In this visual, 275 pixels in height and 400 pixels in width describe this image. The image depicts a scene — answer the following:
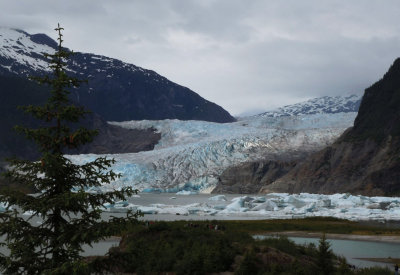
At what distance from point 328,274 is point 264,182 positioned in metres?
130

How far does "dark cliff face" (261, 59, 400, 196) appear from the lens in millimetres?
112625

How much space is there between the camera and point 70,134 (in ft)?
36.9

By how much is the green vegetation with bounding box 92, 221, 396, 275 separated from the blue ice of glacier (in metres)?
104

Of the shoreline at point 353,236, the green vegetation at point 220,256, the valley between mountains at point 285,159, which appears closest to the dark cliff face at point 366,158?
the valley between mountains at point 285,159

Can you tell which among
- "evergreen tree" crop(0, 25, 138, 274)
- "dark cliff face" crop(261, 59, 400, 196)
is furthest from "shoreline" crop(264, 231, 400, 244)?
"dark cliff face" crop(261, 59, 400, 196)

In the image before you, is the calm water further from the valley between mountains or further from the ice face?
the valley between mountains

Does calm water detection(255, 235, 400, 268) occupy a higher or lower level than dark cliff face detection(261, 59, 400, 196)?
lower

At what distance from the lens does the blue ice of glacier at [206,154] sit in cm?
13888

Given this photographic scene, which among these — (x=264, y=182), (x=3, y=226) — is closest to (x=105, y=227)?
(x=3, y=226)

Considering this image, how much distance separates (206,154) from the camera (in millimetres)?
145875

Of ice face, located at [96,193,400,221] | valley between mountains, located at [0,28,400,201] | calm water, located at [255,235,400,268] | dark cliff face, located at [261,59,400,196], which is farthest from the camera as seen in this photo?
valley between mountains, located at [0,28,400,201]

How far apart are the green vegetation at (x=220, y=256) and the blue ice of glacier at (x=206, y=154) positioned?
10449cm

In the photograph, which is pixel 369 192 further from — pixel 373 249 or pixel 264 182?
pixel 373 249

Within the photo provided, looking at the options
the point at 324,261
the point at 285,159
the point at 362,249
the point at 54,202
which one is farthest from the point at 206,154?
the point at 54,202
